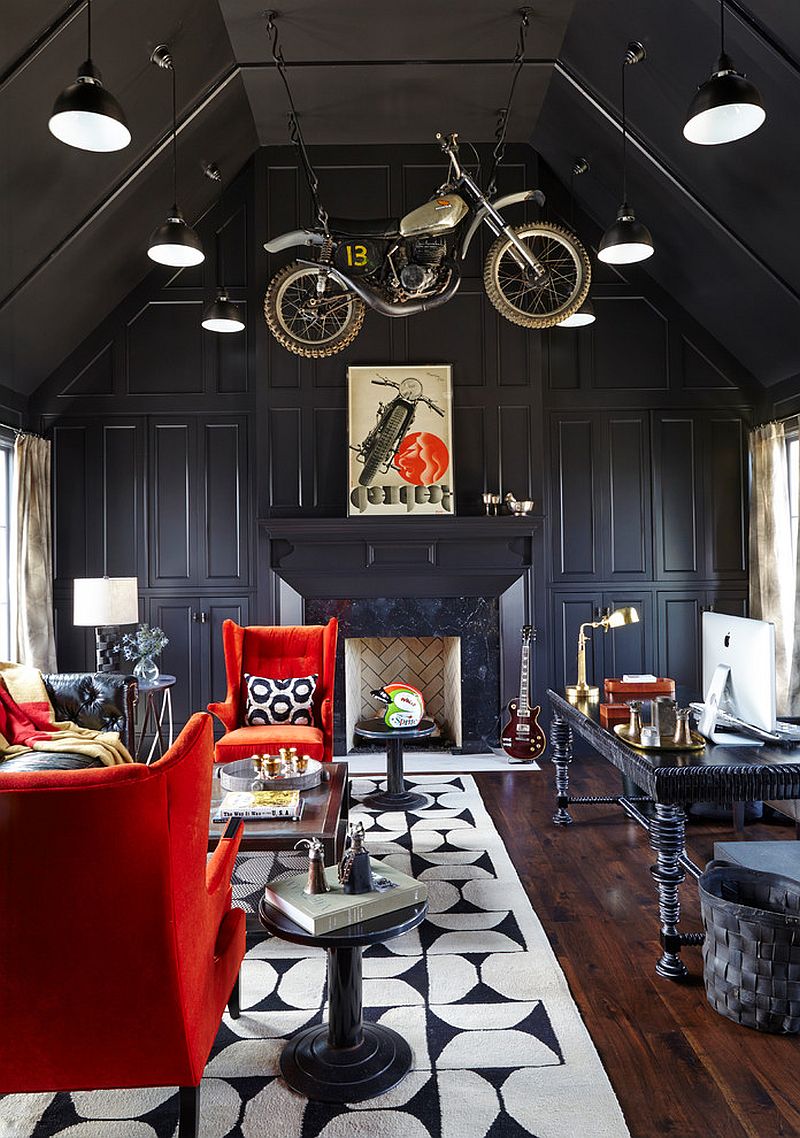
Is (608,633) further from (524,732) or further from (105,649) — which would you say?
(105,649)

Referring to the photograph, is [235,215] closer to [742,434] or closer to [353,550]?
[353,550]

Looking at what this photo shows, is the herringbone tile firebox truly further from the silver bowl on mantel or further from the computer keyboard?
the computer keyboard

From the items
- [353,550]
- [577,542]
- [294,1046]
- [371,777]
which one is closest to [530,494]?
[577,542]

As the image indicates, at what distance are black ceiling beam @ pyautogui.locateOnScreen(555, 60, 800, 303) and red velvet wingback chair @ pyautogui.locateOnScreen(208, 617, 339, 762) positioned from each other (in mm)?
3480

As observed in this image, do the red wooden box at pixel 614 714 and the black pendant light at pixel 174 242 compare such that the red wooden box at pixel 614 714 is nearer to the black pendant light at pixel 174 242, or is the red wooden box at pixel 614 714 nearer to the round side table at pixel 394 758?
the round side table at pixel 394 758

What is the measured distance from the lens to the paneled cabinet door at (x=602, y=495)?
6473 mm

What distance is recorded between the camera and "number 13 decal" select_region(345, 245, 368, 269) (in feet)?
15.1

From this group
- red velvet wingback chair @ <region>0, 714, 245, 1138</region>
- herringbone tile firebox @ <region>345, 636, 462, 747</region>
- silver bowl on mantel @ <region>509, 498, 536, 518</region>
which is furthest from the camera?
herringbone tile firebox @ <region>345, 636, 462, 747</region>

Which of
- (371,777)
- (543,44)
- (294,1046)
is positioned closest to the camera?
(294,1046)

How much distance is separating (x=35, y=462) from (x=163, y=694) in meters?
1.96

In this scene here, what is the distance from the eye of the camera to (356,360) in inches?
247

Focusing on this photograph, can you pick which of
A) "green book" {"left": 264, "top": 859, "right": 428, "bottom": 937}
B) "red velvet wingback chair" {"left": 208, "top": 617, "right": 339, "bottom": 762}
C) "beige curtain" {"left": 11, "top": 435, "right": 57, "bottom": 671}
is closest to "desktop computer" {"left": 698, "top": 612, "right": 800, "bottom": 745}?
"green book" {"left": 264, "top": 859, "right": 428, "bottom": 937}

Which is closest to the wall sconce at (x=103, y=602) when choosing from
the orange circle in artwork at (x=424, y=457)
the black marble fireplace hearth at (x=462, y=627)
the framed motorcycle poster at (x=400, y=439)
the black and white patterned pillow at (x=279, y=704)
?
the black and white patterned pillow at (x=279, y=704)

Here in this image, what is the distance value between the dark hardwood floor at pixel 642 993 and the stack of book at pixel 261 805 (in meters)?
1.09
